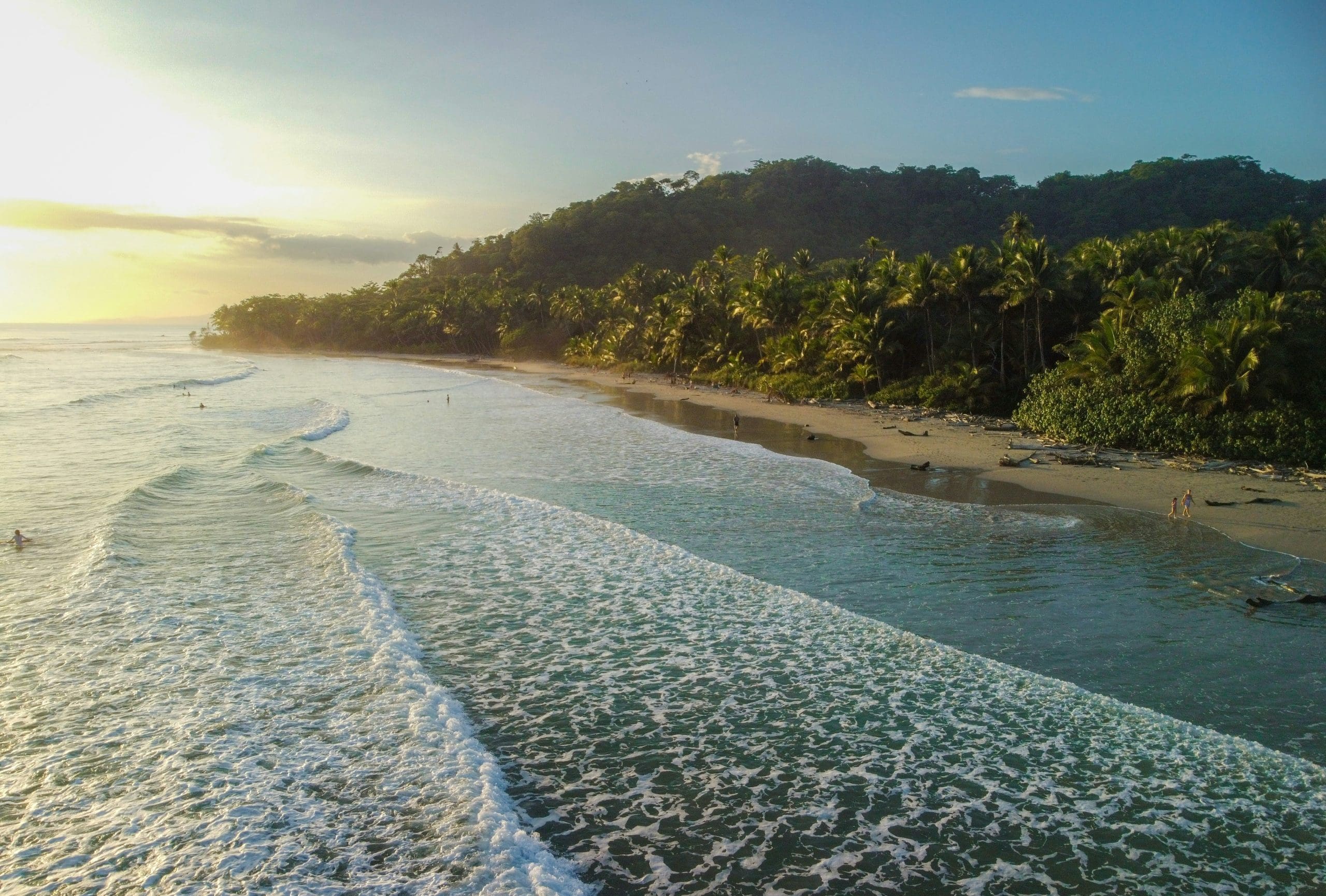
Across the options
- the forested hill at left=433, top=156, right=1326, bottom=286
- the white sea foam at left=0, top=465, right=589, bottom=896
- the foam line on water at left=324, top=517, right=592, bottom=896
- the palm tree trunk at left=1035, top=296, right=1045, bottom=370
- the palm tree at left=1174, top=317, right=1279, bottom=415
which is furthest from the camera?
the forested hill at left=433, top=156, right=1326, bottom=286

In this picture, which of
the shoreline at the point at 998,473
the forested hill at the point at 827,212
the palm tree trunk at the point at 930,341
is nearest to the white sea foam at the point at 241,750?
the shoreline at the point at 998,473

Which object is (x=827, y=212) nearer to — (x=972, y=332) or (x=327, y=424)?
(x=972, y=332)

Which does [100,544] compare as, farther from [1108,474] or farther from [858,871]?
[1108,474]

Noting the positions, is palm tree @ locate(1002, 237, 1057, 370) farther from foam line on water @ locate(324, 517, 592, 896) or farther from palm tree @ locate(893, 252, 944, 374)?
foam line on water @ locate(324, 517, 592, 896)

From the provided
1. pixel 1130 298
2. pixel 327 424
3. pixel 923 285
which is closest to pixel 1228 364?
pixel 1130 298

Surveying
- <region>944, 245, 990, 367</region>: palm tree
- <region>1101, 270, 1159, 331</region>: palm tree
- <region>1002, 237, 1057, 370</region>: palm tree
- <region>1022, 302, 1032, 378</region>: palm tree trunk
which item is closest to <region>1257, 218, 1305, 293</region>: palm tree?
<region>1101, 270, 1159, 331</region>: palm tree

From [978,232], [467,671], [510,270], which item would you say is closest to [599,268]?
[510,270]
